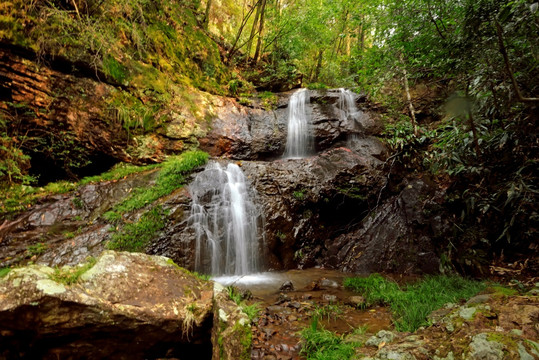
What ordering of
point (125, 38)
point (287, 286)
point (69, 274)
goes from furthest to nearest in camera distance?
point (125, 38) < point (287, 286) < point (69, 274)

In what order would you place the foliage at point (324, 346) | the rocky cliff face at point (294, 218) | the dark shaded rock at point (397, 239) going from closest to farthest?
the foliage at point (324, 346)
the rocky cliff face at point (294, 218)
the dark shaded rock at point (397, 239)

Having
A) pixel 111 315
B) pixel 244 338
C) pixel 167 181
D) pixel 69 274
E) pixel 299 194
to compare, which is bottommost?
pixel 244 338

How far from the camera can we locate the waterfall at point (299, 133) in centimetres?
918

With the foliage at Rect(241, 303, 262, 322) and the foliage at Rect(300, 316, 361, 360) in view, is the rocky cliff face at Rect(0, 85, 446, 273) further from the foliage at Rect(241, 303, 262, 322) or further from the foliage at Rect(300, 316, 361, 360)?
the foliage at Rect(300, 316, 361, 360)

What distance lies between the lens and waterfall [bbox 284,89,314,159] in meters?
9.18

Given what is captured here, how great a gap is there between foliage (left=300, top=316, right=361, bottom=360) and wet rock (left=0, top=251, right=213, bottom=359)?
1.07 m

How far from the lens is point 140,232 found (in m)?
4.84

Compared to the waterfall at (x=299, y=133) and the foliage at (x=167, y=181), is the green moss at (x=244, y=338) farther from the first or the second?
the waterfall at (x=299, y=133)

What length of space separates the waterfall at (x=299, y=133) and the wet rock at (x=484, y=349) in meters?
7.51

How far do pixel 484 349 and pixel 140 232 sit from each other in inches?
195

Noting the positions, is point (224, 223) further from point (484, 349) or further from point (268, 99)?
point (268, 99)

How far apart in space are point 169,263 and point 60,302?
1005 millimetres

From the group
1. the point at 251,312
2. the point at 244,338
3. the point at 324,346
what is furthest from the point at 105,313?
the point at 324,346

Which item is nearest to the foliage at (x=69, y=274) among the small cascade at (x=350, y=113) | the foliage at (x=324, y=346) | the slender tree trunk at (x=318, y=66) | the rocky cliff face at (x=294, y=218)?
the foliage at (x=324, y=346)
